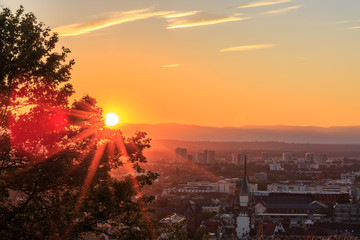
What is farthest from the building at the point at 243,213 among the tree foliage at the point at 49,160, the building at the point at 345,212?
the tree foliage at the point at 49,160

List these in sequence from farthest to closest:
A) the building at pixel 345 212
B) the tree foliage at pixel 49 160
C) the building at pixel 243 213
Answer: the building at pixel 345 212
the building at pixel 243 213
the tree foliage at pixel 49 160

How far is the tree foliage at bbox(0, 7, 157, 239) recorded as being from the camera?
16.7m

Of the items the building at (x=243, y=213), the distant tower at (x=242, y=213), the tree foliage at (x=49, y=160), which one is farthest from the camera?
the distant tower at (x=242, y=213)

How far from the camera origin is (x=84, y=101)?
19422mm

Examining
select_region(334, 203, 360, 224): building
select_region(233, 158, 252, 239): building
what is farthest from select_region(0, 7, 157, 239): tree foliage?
select_region(334, 203, 360, 224): building

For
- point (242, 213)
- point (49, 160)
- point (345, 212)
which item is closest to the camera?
point (49, 160)

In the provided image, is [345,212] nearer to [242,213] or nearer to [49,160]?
[242,213]

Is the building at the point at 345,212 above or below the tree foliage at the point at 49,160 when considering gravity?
below

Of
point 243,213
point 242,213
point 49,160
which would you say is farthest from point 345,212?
point 49,160

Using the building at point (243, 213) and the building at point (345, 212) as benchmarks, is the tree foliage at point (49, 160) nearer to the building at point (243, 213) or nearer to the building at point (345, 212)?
the building at point (243, 213)

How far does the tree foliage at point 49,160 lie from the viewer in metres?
16.7

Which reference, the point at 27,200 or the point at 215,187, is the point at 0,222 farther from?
the point at 215,187

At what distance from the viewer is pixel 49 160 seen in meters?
16.8

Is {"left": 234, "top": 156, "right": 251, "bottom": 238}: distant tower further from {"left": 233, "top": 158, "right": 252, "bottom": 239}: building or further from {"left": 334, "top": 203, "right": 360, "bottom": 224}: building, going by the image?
{"left": 334, "top": 203, "right": 360, "bottom": 224}: building
